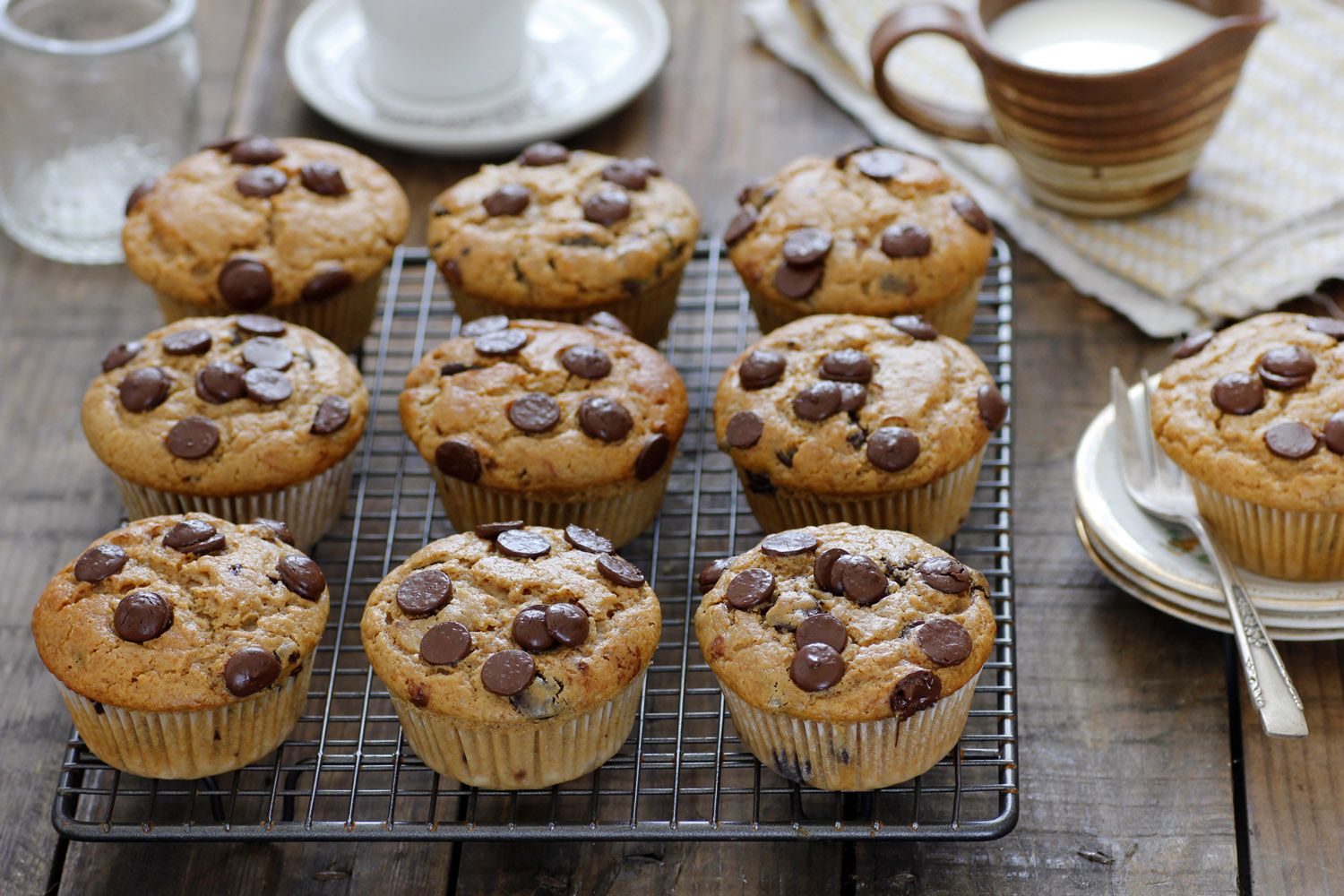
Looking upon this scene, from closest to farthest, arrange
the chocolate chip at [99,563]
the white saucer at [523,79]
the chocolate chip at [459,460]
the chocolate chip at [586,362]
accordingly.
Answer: the chocolate chip at [99,563]
the chocolate chip at [459,460]
the chocolate chip at [586,362]
the white saucer at [523,79]

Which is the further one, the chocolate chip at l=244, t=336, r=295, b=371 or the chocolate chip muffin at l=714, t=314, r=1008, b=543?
the chocolate chip at l=244, t=336, r=295, b=371

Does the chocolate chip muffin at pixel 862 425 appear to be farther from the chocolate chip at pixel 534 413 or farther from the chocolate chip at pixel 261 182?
the chocolate chip at pixel 261 182

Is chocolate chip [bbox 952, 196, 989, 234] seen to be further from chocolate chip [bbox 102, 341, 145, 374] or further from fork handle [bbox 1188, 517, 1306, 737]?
chocolate chip [bbox 102, 341, 145, 374]

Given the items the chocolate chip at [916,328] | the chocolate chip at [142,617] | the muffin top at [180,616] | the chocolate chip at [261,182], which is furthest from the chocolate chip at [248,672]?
the chocolate chip at [916,328]

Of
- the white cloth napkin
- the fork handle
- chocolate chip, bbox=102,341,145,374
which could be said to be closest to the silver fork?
the fork handle

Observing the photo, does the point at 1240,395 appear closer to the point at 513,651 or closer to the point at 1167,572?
the point at 1167,572

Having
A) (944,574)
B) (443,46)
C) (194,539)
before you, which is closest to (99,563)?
(194,539)
